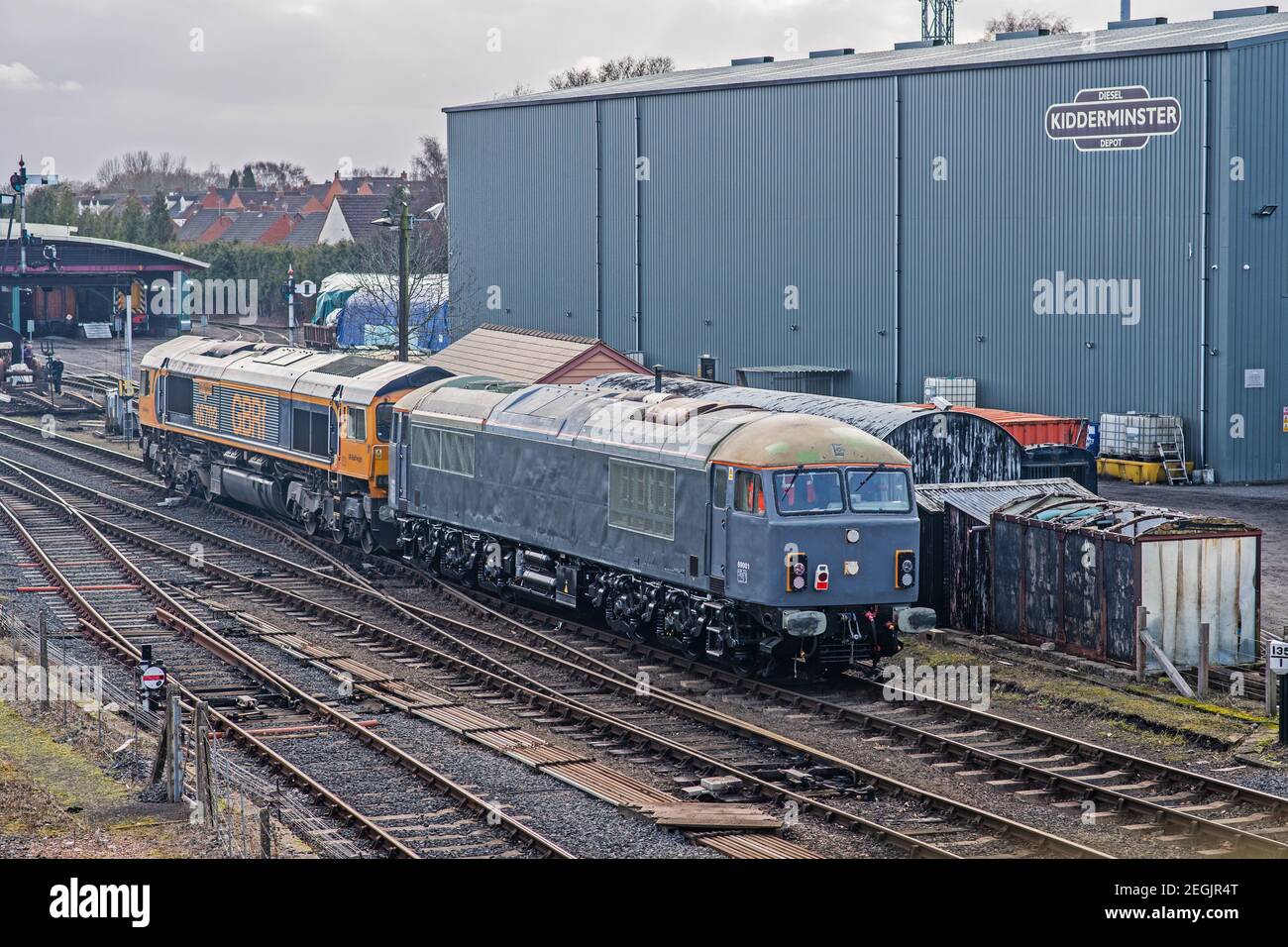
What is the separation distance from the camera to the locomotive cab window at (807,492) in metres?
20.4

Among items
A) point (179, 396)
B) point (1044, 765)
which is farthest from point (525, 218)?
point (1044, 765)

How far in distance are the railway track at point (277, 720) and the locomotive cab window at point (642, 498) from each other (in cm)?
519

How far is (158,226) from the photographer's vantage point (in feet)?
361

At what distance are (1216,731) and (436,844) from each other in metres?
9.58

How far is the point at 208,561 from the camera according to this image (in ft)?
105

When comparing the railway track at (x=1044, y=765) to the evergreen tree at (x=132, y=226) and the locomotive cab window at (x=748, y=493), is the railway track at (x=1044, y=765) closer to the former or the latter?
the locomotive cab window at (x=748, y=493)

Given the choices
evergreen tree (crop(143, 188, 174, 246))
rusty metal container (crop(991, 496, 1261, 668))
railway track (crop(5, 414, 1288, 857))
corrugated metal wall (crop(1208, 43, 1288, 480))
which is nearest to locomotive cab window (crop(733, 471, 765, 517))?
railway track (crop(5, 414, 1288, 857))

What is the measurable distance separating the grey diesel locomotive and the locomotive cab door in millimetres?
24

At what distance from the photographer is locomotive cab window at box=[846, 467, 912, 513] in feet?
68.5

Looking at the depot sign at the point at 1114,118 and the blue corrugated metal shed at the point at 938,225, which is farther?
the depot sign at the point at 1114,118

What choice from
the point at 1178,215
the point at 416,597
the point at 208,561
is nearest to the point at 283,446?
the point at 208,561

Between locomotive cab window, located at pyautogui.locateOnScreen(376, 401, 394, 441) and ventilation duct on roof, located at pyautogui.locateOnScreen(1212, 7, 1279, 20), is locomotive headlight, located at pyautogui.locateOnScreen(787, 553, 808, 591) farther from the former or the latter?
ventilation duct on roof, located at pyautogui.locateOnScreen(1212, 7, 1279, 20)

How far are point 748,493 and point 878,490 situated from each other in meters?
1.79

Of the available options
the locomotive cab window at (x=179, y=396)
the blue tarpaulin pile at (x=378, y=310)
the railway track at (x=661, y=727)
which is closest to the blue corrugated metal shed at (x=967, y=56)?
the blue tarpaulin pile at (x=378, y=310)
